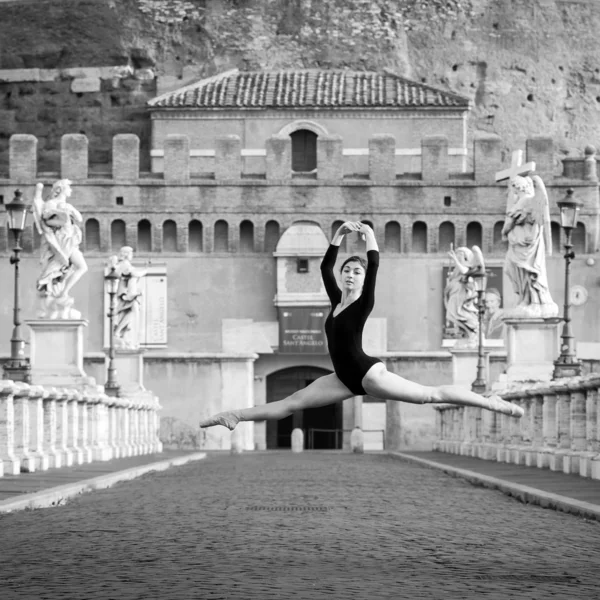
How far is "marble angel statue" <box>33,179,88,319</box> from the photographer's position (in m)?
31.0

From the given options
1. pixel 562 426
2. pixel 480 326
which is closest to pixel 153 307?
pixel 480 326

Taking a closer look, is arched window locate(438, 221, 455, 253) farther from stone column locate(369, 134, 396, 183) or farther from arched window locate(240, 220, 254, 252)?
arched window locate(240, 220, 254, 252)

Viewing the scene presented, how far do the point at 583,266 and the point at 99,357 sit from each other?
17.4 metres

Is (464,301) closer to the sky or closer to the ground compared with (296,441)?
closer to the sky

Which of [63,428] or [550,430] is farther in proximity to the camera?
[63,428]

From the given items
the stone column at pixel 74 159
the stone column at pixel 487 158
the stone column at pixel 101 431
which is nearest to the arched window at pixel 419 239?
the stone column at pixel 487 158

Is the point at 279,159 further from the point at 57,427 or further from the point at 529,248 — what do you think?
the point at 57,427

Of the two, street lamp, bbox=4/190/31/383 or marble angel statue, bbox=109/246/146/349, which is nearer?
street lamp, bbox=4/190/31/383

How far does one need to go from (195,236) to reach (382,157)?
7327 mm

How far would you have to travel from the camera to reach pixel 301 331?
2349 inches

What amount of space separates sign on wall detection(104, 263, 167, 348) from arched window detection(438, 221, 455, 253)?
393 inches

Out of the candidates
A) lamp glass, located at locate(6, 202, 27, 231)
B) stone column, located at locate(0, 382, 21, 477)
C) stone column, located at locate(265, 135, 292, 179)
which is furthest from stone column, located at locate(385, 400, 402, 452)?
stone column, located at locate(0, 382, 21, 477)

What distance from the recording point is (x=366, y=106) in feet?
210

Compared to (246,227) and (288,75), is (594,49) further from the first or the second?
(246,227)
